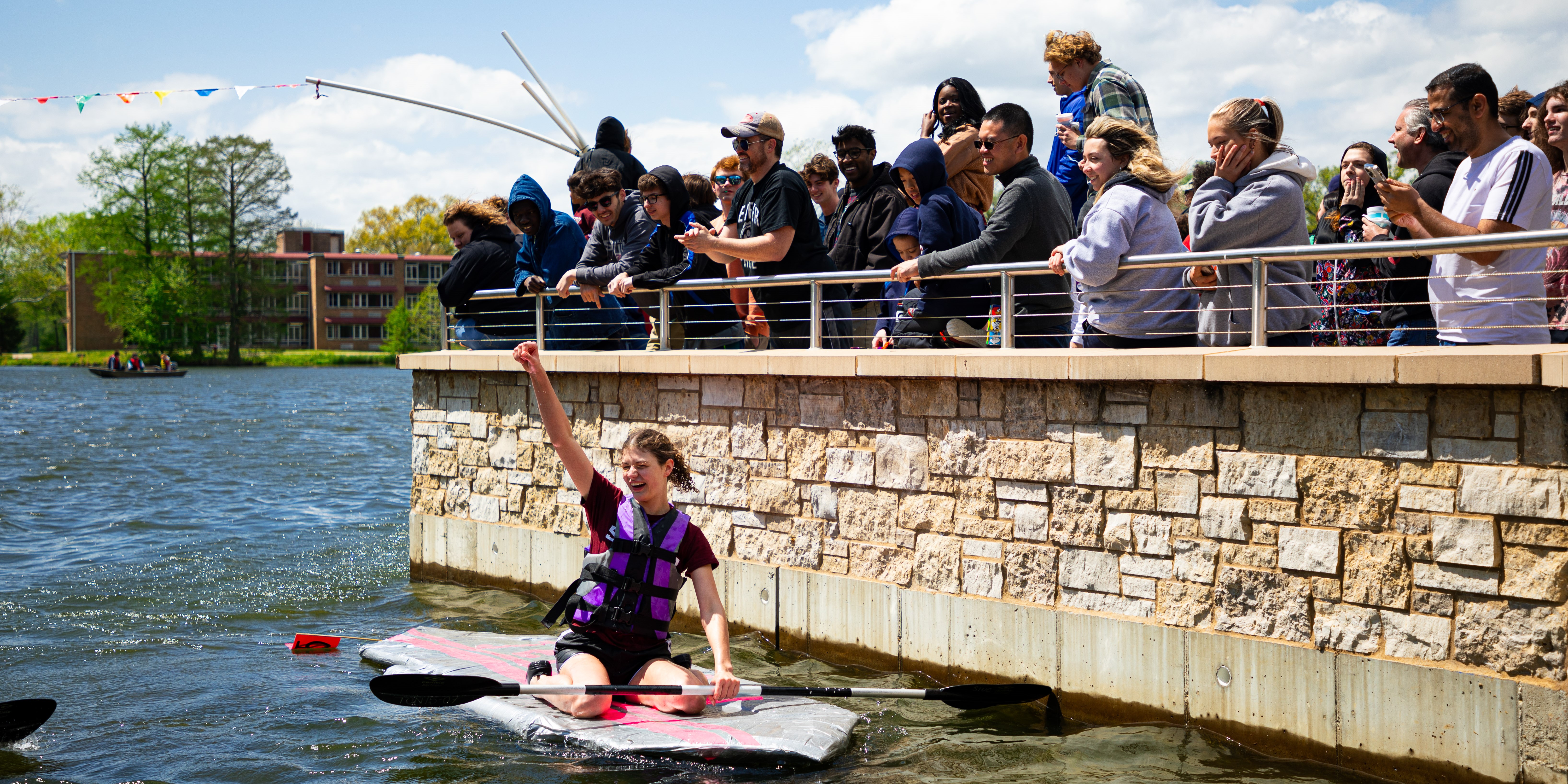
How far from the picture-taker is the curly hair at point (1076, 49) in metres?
7.70

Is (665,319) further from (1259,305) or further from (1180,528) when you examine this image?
(1259,305)

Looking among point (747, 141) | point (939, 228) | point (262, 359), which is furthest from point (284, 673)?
point (262, 359)

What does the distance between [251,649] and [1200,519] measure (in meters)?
6.92

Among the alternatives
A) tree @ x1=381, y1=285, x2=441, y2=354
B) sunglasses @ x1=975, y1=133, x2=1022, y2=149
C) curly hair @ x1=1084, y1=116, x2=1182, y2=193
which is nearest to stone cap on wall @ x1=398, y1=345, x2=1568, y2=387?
curly hair @ x1=1084, y1=116, x2=1182, y2=193

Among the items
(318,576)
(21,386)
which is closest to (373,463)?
(318,576)

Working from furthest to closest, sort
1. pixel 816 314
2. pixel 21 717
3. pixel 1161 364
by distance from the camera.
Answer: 1. pixel 816 314
2. pixel 21 717
3. pixel 1161 364

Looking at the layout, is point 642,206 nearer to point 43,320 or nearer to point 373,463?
point 373,463

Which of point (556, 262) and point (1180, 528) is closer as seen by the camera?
point (1180, 528)

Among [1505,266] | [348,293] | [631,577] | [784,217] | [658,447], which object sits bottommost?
[631,577]

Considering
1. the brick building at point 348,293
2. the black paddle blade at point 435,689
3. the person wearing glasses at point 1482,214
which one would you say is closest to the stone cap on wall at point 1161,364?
the person wearing glasses at point 1482,214

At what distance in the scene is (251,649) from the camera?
9328 millimetres

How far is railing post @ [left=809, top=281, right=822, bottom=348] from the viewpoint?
7844mm

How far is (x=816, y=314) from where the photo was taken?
7898mm

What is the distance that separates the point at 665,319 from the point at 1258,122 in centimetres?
447
